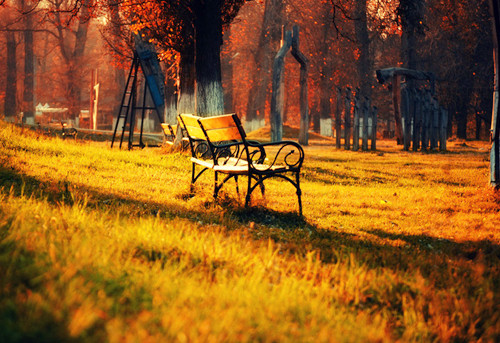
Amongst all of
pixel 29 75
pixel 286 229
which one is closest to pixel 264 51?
pixel 29 75

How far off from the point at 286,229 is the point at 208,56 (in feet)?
22.9

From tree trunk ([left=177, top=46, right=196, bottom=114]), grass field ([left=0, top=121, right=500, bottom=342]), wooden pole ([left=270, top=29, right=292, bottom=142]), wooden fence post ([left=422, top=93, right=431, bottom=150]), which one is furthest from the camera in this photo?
wooden pole ([left=270, top=29, right=292, bottom=142])

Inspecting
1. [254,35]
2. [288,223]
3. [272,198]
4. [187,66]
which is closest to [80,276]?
[288,223]

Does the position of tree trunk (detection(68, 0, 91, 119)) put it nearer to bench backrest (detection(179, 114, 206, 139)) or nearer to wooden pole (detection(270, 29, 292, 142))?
wooden pole (detection(270, 29, 292, 142))

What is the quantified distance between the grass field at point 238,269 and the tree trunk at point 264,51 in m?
27.4

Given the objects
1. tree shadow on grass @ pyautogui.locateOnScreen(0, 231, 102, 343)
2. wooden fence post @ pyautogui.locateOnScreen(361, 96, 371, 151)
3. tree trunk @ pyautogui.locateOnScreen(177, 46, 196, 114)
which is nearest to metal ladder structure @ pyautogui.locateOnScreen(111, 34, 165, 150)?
tree trunk @ pyautogui.locateOnScreen(177, 46, 196, 114)

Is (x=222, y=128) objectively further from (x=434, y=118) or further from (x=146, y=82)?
(x=434, y=118)

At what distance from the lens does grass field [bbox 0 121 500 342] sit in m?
2.63

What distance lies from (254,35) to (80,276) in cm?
4232

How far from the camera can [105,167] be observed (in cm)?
981

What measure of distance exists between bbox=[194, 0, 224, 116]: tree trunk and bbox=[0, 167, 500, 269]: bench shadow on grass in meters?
5.17

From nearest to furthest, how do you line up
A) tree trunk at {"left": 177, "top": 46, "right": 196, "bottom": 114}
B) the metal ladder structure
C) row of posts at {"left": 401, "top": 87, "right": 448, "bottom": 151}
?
tree trunk at {"left": 177, "top": 46, "right": 196, "bottom": 114} < the metal ladder structure < row of posts at {"left": 401, "top": 87, "right": 448, "bottom": 151}

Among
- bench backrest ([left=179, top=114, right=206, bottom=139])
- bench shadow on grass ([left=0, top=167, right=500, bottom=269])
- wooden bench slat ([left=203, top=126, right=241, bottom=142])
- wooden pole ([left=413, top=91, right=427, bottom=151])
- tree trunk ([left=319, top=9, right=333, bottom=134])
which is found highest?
tree trunk ([left=319, top=9, right=333, bottom=134])

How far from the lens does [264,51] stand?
3656 centimetres
